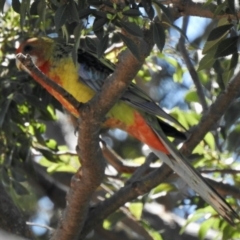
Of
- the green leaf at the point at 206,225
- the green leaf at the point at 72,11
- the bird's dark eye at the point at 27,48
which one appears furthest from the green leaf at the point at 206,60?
the green leaf at the point at 206,225

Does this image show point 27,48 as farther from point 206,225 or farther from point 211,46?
point 211,46

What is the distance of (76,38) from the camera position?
236 cm

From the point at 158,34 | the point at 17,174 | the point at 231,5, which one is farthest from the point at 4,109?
the point at 231,5

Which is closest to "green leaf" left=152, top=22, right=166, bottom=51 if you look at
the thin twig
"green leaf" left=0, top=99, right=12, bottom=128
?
"green leaf" left=0, top=99, right=12, bottom=128

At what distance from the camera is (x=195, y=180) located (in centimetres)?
341

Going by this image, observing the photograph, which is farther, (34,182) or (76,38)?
(34,182)

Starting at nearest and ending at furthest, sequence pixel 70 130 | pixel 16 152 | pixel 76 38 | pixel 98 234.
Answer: pixel 76 38 → pixel 16 152 → pixel 98 234 → pixel 70 130

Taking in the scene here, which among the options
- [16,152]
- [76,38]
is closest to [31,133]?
[16,152]

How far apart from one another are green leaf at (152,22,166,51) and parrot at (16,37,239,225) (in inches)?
36.8

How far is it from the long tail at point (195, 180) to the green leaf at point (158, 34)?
1.10 meters

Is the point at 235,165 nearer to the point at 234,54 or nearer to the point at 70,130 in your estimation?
the point at 234,54

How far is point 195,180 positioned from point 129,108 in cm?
47

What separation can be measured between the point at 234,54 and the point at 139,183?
44.9 inches

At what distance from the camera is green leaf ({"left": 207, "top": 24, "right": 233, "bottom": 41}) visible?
253 centimetres
